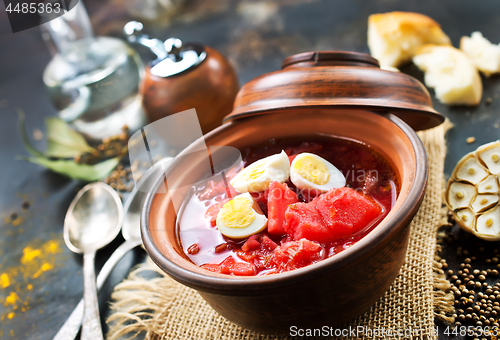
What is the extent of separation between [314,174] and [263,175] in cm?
20

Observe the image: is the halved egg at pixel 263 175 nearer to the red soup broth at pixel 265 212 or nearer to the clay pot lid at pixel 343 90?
the red soup broth at pixel 265 212

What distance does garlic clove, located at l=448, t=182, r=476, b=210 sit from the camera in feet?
5.51

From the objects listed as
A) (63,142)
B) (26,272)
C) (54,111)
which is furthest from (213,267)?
(54,111)

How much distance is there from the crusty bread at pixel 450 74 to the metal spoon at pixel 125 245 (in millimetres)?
1665

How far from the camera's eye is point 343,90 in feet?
5.26

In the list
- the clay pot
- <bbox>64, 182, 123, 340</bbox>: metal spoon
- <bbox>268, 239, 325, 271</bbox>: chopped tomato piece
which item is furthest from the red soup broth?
the clay pot

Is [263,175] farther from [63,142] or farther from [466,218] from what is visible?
Result: [63,142]

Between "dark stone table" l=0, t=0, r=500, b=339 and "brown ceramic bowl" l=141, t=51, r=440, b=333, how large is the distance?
20.5 inches

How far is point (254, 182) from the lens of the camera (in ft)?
5.25

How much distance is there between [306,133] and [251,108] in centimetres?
30

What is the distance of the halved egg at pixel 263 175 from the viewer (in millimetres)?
1598

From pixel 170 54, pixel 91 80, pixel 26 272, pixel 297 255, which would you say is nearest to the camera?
pixel 297 255

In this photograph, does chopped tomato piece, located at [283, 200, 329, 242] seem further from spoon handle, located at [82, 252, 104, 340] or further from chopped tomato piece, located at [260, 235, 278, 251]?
spoon handle, located at [82, 252, 104, 340]

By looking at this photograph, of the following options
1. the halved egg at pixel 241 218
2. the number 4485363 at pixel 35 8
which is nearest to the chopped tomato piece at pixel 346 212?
the halved egg at pixel 241 218
